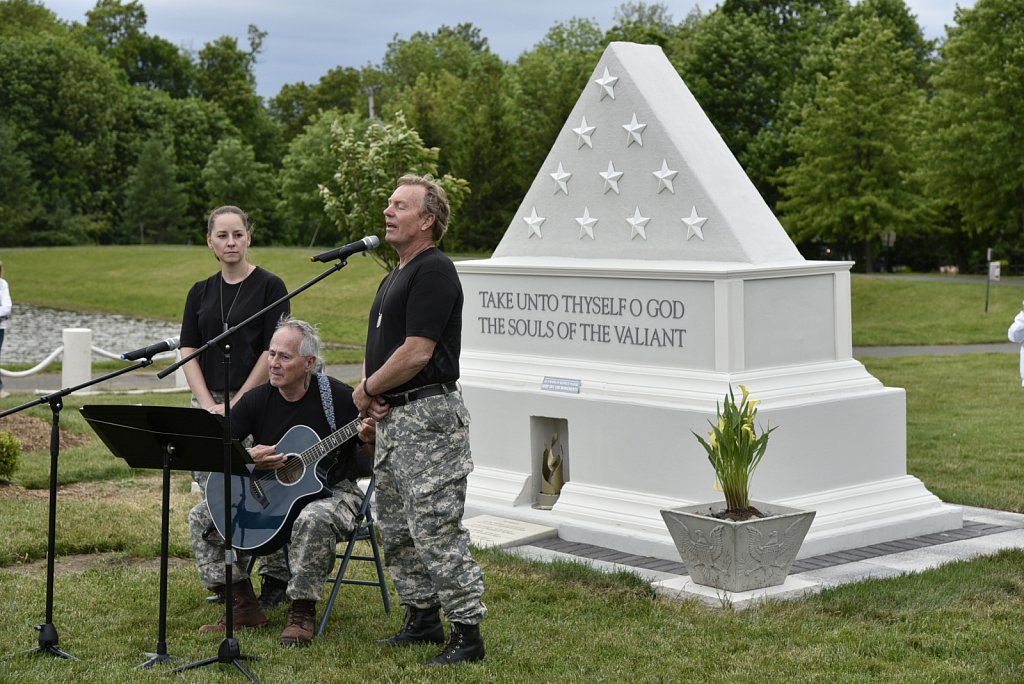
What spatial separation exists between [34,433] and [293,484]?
7.38m

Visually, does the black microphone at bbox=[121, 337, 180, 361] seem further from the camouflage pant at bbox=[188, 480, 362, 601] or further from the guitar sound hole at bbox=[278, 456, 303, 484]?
the camouflage pant at bbox=[188, 480, 362, 601]

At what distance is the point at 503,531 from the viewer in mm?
8586

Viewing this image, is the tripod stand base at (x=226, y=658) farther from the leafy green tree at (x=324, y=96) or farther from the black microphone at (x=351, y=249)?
the leafy green tree at (x=324, y=96)

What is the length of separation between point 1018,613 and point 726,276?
9.21 feet

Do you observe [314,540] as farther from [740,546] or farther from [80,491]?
[80,491]

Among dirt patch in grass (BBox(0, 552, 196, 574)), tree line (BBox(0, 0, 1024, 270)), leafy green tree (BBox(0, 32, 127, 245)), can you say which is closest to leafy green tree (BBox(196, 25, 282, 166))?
tree line (BBox(0, 0, 1024, 270))

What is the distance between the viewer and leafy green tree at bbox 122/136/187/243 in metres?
63.0

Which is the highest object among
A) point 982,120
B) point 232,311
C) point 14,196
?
point 982,120

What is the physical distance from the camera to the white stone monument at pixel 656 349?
327 inches

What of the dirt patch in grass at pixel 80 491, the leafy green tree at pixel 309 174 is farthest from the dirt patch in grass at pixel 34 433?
the leafy green tree at pixel 309 174

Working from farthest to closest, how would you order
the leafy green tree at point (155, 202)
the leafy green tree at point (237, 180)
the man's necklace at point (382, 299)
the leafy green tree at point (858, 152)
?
1. the leafy green tree at point (237, 180)
2. the leafy green tree at point (155, 202)
3. the leafy green tree at point (858, 152)
4. the man's necklace at point (382, 299)

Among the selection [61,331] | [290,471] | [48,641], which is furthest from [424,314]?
[61,331]

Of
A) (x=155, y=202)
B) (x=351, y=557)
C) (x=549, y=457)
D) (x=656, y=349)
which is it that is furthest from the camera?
(x=155, y=202)

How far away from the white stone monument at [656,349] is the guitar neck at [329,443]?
8.58 feet
